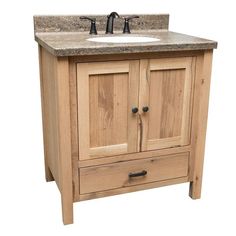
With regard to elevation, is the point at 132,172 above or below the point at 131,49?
below

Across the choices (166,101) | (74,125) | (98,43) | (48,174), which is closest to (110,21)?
(98,43)

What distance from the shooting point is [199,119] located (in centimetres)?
188

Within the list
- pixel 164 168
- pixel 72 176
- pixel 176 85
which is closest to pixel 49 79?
pixel 72 176

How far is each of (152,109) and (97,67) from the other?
0.36 meters

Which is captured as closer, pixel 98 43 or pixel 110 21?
pixel 98 43

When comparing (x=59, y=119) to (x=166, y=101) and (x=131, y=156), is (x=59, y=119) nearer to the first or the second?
(x=131, y=156)

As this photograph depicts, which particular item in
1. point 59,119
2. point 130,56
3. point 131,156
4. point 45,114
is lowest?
point 131,156

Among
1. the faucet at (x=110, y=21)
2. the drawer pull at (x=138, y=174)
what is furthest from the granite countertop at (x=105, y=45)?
the drawer pull at (x=138, y=174)

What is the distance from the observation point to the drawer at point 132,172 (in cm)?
178

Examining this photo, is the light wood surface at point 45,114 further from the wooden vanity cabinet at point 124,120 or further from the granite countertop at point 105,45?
the granite countertop at point 105,45

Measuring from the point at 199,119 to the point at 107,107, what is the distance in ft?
1.64

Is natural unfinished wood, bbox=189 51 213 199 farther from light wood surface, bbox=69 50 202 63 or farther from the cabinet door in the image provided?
the cabinet door

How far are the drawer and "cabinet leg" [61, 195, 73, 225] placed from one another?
8cm

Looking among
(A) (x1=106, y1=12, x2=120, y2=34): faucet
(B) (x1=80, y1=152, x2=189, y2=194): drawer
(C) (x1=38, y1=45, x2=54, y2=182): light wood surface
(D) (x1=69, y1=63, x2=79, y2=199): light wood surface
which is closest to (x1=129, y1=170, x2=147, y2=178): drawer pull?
(B) (x1=80, y1=152, x2=189, y2=194): drawer
